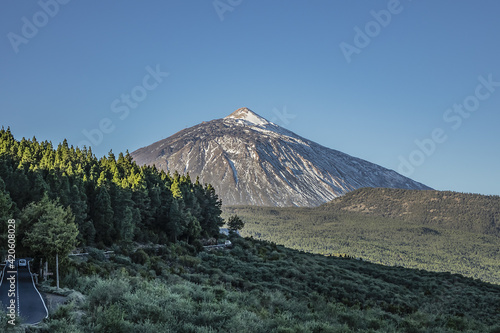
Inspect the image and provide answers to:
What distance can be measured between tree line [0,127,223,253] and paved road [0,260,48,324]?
353 centimetres

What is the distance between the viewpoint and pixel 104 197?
54.6 metres

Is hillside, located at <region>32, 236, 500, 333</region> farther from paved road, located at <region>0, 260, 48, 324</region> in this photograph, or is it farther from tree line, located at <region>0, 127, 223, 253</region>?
tree line, located at <region>0, 127, 223, 253</region>

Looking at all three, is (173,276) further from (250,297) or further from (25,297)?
(25,297)

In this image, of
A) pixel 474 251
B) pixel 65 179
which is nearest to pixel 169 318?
pixel 65 179

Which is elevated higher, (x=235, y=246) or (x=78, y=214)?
(x=78, y=214)

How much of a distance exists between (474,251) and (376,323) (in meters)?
188

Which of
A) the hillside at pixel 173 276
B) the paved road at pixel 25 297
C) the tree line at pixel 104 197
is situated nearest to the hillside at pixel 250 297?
the hillside at pixel 173 276

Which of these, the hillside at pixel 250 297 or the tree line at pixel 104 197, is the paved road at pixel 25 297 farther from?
the tree line at pixel 104 197

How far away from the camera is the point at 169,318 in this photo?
65.0 feet

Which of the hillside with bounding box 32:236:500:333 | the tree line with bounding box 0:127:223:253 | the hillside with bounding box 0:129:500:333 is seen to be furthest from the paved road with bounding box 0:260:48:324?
the tree line with bounding box 0:127:223:253

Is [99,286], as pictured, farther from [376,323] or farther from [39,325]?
[376,323]

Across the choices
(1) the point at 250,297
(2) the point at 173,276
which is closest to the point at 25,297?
(1) the point at 250,297

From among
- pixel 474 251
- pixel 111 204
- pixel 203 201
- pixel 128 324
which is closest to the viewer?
pixel 128 324

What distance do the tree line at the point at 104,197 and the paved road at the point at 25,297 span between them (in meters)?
3.53
